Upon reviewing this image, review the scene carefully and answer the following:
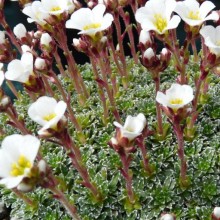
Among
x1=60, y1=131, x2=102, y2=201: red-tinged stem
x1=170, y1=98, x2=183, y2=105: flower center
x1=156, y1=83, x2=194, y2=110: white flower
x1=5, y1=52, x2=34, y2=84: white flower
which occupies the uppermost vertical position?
x1=5, y1=52, x2=34, y2=84: white flower

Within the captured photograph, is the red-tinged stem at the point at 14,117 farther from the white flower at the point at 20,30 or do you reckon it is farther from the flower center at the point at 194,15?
the flower center at the point at 194,15

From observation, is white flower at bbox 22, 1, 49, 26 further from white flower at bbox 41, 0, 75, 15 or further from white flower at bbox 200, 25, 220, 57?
white flower at bbox 200, 25, 220, 57

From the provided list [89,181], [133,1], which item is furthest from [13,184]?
[133,1]

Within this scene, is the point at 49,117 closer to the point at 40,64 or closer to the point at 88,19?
the point at 40,64

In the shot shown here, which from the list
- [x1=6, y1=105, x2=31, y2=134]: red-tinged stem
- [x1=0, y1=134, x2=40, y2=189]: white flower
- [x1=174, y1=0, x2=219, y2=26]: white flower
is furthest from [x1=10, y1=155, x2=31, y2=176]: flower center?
[x1=174, y1=0, x2=219, y2=26]: white flower

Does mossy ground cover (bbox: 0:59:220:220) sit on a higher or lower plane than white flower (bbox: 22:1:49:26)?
lower

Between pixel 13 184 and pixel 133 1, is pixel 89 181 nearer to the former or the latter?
pixel 13 184
